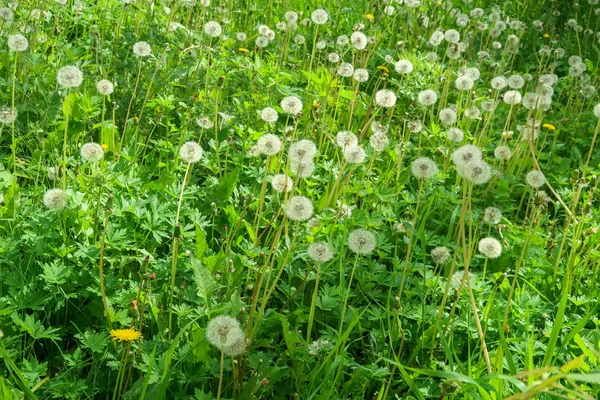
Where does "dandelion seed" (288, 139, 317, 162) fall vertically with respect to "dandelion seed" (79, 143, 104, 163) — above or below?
above

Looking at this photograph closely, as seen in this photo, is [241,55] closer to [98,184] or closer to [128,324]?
[98,184]

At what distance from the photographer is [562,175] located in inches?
137

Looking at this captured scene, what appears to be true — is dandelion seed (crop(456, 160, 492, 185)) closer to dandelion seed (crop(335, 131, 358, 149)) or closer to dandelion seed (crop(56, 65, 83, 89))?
dandelion seed (crop(335, 131, 358, 149))

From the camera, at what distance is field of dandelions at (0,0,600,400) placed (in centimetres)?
180

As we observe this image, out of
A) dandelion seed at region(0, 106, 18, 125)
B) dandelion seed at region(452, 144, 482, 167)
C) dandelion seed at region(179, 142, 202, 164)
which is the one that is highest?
dandelion seed at region(452, 144, 482, 167)

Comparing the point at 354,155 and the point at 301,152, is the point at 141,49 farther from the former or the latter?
the point at 301,152

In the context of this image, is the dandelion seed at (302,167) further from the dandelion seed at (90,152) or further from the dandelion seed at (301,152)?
the dandelion seed at (90,152)

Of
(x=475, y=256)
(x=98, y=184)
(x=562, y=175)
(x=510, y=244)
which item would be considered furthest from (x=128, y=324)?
(x=562, y=175)

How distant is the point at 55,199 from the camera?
2.05m

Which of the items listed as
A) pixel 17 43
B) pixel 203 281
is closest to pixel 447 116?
pixel 203 281

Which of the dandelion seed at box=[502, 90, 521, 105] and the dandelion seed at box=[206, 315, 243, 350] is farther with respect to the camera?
the dandelion seed at box=[502, 90, 521, 105]

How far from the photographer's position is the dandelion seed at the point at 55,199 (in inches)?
80.3

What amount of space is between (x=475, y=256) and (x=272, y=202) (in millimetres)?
749

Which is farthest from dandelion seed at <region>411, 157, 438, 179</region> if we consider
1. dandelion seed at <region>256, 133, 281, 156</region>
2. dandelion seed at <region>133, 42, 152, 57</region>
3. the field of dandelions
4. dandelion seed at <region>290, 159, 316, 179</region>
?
dandelion seed at <region>133, 42, 152, 57</region>
